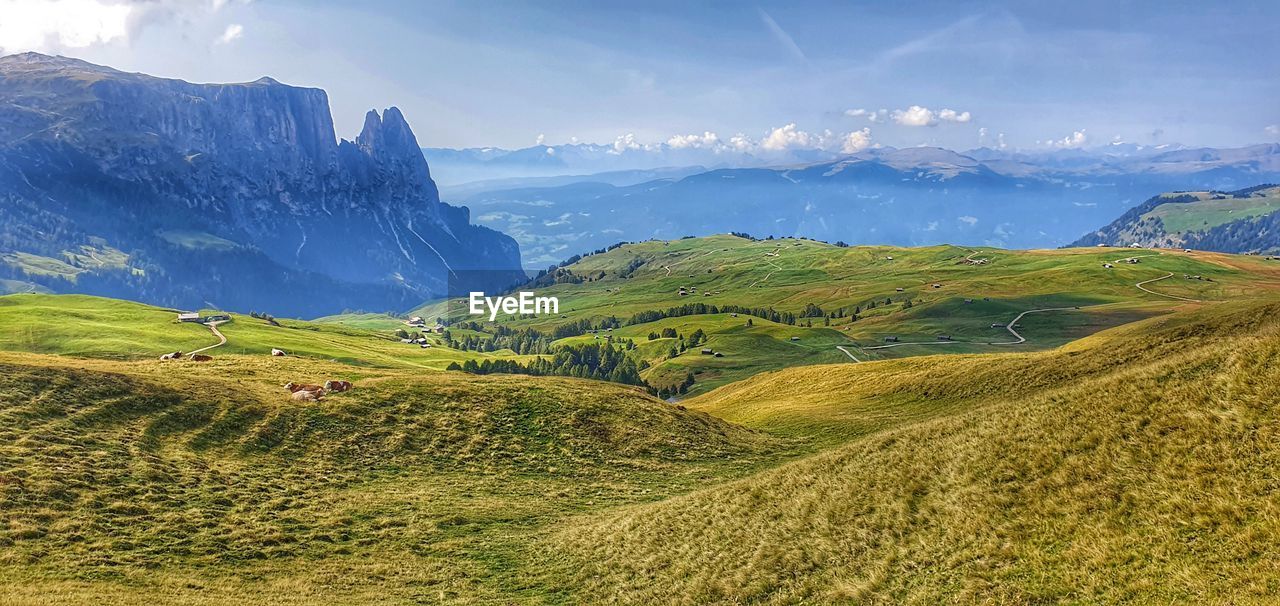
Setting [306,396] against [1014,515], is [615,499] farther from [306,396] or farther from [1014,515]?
[306,396]

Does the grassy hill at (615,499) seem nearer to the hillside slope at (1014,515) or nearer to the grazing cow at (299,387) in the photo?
the hillside slope at (1014,515)

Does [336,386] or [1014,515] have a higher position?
[1014,515]

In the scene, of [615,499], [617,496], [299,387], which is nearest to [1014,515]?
[615,499]

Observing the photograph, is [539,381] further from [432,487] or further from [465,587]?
[465,587]

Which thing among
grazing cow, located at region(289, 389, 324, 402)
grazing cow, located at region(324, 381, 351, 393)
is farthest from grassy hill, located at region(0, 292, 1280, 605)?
grazing cow, located at region(324, 381, 351, 393)

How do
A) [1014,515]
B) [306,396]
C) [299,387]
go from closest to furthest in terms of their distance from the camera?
[1014,515]
[306,396]
[299,387]

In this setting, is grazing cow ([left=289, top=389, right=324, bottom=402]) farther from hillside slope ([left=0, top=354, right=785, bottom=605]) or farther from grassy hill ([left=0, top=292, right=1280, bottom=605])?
grassy hill ([left=0, top=292, right=1280, bottom=605])

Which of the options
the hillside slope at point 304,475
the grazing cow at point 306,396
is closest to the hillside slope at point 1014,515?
the hillside slope at point 304,475

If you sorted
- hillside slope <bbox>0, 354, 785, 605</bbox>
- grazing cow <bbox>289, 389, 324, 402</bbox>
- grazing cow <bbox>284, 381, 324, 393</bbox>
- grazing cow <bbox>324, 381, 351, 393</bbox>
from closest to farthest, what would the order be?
1. hillside slope <bbox>0, 354, 785, 605</bbox>
2. grazing cow <bbox>289, 389, 324, 402</bbox>
3. grazing cow <bbox>284, 381, 324, 393</bbox>
4. grazing cow <bbox>324, 381, 351, 393</bbox>
